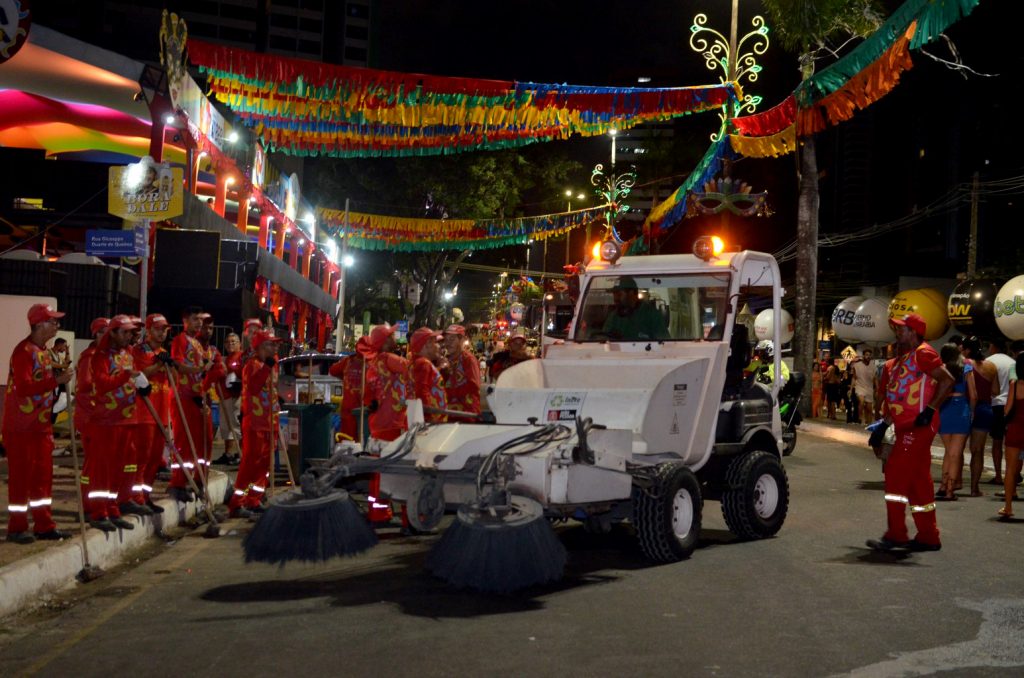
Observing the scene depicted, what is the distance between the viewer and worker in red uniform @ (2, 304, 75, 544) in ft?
28.5

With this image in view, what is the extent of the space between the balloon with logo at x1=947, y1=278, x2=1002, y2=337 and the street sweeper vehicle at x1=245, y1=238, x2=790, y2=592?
1243cm

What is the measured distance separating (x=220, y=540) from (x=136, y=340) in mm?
2021

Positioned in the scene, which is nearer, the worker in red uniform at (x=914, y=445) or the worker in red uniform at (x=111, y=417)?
the worker in red uniform at (x=914, y=445)

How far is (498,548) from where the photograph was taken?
6.94m

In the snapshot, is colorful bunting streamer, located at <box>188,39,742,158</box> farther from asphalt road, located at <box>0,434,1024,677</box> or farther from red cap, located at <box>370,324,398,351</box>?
asphalt road, located at <box>0,434,1024,677</box>

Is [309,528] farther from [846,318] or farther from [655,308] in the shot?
[846,318]

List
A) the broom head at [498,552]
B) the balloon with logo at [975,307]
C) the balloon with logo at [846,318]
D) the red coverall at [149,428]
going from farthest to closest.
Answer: the balloon with logo at [846,318] < the balloon with logo at [975,307] < the red coverall at [149,428] < the broom head at [498,552]

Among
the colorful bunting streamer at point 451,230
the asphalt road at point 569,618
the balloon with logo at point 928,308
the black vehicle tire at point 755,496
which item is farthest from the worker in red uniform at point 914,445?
the colorful bunting streamer at point 451,230

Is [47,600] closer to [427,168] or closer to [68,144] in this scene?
[68,144]

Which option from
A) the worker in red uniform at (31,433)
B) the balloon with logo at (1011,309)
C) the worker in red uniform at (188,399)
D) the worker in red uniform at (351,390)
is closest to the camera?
the worker in red uniform at (31,433)

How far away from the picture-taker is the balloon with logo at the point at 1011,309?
19.8 metres

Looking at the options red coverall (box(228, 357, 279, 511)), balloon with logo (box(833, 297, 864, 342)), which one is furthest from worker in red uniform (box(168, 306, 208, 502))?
balloon with logo (box(833, 297, 864, 342))

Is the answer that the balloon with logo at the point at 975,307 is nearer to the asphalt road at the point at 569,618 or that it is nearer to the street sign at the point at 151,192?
the asphalt road at the point at 569,618

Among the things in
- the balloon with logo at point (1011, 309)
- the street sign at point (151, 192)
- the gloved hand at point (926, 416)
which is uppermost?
the street sign at point (151, 192)
